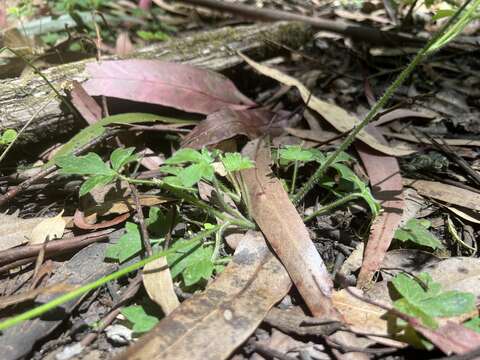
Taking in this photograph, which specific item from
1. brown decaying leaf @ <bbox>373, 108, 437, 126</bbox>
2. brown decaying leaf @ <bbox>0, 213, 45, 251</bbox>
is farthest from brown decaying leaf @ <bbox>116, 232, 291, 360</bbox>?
brown decaying leaf @ <bbox>373, 108, 437, 126</bbox>

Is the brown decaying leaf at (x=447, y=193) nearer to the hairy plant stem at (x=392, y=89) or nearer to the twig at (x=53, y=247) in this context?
the hairy plant stem at (x=392, y=89)

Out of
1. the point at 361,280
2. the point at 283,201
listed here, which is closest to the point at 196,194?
the point at 283,201

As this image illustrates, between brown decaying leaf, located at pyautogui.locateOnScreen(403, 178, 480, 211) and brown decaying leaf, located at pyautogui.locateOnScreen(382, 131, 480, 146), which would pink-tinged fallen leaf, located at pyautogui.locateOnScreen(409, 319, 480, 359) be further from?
brown decaying leaf, located at pyautogui.locateOnScreen(382, 131, 480, 146)

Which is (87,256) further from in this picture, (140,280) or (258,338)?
(258,338)

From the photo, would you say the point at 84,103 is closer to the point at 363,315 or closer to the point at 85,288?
the point at 85,288

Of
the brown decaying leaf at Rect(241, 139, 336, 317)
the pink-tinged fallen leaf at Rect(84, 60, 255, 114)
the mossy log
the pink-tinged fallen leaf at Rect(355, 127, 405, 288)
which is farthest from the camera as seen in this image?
the pink-tinged fallen leaf at Rect(84, 60, 255, 114)

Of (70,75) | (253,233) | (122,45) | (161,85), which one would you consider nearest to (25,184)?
(70,75)
